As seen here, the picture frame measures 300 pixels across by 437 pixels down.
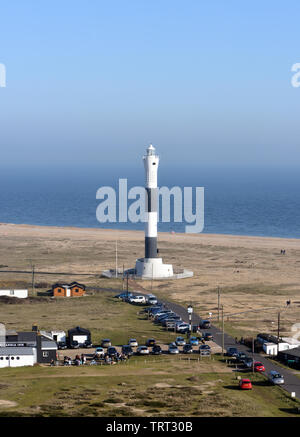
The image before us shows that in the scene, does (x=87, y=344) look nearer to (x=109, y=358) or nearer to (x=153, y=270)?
(x=109, y=358)

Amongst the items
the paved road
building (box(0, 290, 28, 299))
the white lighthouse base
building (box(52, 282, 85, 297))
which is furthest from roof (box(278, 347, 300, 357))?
the white lighthouse base

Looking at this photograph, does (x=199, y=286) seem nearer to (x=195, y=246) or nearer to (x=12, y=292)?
(x=12, y=292)

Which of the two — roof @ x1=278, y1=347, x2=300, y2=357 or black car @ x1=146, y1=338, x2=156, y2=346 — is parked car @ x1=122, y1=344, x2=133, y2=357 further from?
roof @ x1=278, y1=347, x2=300, y2=357

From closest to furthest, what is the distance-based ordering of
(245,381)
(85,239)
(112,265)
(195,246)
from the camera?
(245,381)
(112,265)
(195,246)
(85,239)

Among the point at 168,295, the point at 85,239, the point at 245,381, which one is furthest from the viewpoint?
the point at 85,239

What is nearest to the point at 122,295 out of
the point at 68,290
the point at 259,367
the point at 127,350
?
the point at 68,290

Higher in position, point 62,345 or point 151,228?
point 151,228
